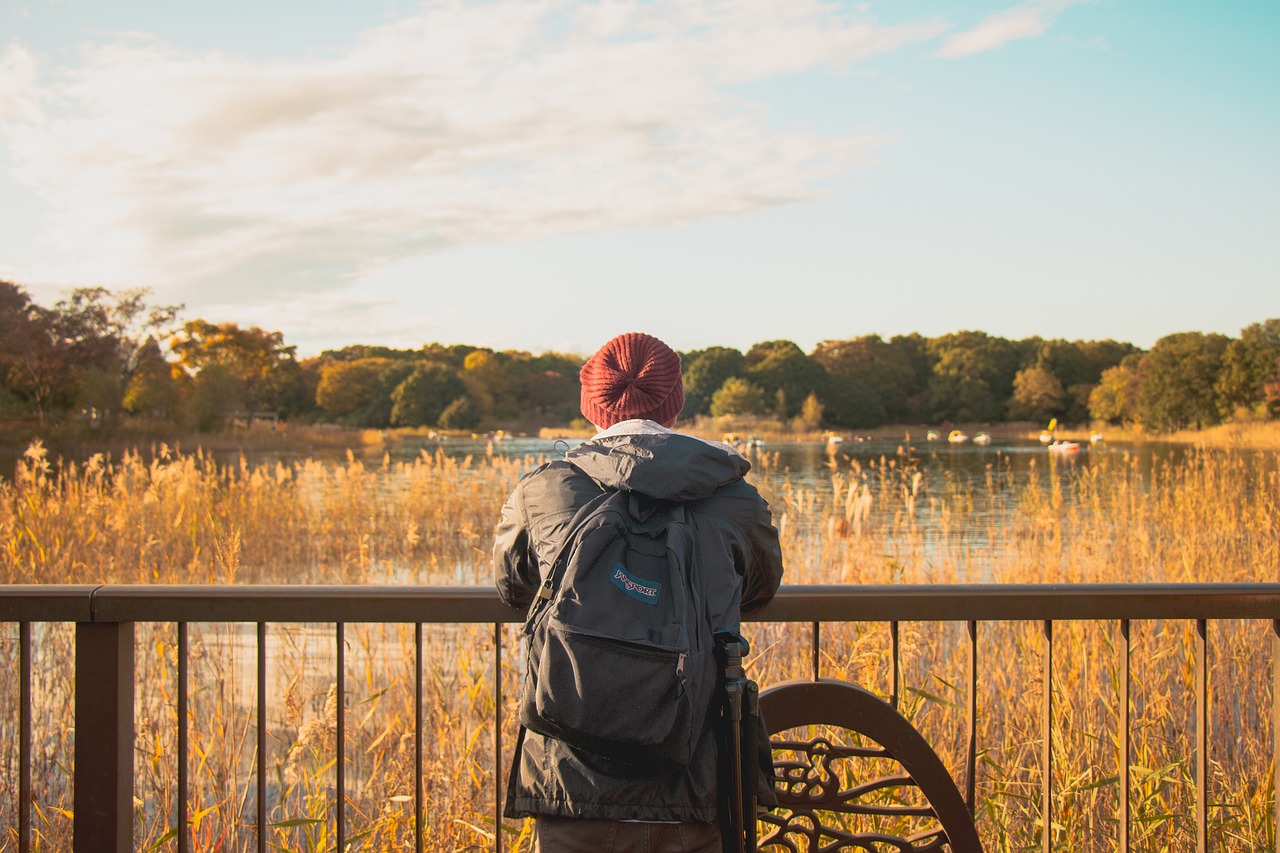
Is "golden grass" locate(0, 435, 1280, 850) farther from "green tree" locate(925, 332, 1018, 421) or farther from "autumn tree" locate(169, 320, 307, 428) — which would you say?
"green tree" locate(925, 332, 1018, 421)

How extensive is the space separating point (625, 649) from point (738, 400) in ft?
181

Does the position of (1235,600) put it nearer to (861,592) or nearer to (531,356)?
(861,592)

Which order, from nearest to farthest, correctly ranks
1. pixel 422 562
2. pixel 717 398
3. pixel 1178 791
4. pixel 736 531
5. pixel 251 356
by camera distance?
1. pixel 736 531
2. pixel 1178 791
3. pixel 422 562
4. pixel 251 356
5. pixel 717 398

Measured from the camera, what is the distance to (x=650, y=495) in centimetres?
137

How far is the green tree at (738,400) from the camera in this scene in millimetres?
55906

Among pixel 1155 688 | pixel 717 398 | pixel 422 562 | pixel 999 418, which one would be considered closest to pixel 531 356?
pixel 717 398

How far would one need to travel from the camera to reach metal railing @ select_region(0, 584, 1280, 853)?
74.5 inches

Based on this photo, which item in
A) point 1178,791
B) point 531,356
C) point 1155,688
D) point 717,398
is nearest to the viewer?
point 1178,791

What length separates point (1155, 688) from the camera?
4113mm

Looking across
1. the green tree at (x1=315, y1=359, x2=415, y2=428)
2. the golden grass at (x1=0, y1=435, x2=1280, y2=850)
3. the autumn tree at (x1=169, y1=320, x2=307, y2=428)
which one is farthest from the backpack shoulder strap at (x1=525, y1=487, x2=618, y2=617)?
the green tree at (x1=315, y1=359, x2=415, y2=428)

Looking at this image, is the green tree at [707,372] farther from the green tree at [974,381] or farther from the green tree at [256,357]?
the green tree at [256,357]

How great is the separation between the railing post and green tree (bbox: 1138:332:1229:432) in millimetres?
43422

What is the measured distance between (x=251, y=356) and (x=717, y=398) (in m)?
26.3

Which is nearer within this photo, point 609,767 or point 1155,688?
point 609,767
